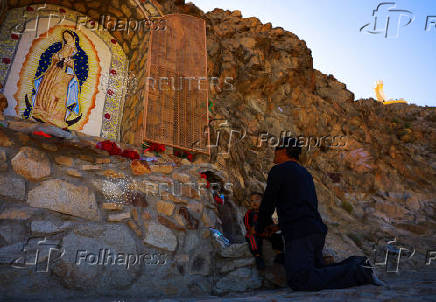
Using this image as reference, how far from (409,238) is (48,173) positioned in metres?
8.11

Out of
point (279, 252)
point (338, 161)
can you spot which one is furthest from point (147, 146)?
point (338, 161)

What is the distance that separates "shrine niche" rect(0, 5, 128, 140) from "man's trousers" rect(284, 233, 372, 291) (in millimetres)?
3600

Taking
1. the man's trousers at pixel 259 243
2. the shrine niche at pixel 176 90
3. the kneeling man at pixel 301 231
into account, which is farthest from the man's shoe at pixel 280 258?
the shrine niche at pixel 176 90

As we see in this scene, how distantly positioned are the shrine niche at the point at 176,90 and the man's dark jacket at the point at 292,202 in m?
1.92

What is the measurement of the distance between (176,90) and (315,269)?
3.41 m

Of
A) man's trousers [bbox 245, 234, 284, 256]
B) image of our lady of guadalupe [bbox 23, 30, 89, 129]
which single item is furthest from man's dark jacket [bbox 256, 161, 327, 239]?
image of our lady of guadalupe [bbox 23, 30, 89, 129]

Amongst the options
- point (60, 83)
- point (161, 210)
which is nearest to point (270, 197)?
point (161, 210)

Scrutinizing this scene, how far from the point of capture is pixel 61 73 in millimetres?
4859

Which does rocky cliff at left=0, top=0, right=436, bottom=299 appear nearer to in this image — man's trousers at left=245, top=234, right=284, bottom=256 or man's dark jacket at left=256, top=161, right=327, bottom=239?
man's trousers at left=245, top=234, right=284, bottom=256

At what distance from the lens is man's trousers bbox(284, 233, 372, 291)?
2211mm

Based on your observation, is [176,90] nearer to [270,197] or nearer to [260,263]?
[270,197]

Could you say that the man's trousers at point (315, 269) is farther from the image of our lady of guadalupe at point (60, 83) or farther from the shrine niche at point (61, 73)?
the image of our lady of guadalupe at point (60, 83)

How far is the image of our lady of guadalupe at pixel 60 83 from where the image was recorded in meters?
4.50

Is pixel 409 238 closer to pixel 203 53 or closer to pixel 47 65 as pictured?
pixel 203 53
